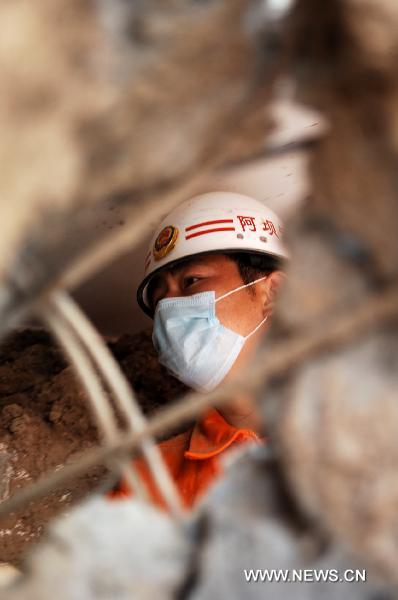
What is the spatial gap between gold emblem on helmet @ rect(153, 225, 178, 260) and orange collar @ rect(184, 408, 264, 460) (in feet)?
1.82

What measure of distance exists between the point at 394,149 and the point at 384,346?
14 cm

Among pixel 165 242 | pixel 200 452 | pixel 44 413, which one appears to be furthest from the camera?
pixel 44 413

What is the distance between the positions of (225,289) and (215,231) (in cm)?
23

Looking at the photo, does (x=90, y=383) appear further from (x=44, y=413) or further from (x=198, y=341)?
(x=44, y=413)

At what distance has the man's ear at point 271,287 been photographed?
193 cm

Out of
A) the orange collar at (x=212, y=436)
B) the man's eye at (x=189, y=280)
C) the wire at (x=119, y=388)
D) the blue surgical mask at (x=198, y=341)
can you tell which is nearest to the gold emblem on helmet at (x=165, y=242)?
the man's eye at (x=189, y=280)

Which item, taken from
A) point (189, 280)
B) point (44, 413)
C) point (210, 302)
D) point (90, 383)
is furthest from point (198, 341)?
point (90, 383)

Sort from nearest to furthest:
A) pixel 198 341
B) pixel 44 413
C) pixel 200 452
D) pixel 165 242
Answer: pixel 198 341, pixel 200 452, pixel 165 242, pixel 44 413

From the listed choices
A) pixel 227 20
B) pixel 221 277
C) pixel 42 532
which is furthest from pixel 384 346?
pixel 42 532

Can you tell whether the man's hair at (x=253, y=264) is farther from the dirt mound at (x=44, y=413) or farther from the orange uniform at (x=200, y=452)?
the dirt mound at (x=44, y=413)

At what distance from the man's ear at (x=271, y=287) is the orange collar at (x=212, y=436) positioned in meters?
0.39

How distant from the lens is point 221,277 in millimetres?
1918

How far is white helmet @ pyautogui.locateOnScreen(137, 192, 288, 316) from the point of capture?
6.50ft

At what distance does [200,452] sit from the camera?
183 cm
